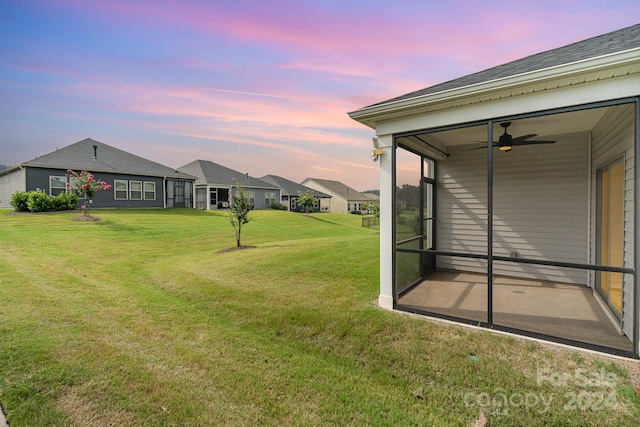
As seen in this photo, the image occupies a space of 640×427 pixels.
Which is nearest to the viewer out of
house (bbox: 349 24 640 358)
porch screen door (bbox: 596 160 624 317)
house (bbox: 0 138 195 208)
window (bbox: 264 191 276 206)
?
house (bbox: 349 24 640 358)

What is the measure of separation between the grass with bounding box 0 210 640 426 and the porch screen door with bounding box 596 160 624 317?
5.86 feet

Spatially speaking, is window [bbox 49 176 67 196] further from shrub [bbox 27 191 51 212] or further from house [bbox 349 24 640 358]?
house [bbox 349 24 640 358]

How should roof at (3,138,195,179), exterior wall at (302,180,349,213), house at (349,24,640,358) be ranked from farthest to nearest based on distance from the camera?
exterior wall at (302,180,349,213), roof at (3,138,195,179), house at (349,24,640,358)

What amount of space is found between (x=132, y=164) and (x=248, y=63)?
53.9 ft

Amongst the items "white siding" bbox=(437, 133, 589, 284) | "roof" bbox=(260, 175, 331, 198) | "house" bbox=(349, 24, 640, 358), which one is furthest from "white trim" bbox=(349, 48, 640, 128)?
"roof" bbox=(260, 175, 331, 198)

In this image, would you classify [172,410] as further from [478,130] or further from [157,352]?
[478,130]

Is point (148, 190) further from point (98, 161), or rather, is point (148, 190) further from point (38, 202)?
point (38, 202)

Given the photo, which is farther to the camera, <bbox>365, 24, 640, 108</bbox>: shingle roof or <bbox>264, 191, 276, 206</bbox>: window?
<bbox>264, 191, 276, 206</bbox>: window

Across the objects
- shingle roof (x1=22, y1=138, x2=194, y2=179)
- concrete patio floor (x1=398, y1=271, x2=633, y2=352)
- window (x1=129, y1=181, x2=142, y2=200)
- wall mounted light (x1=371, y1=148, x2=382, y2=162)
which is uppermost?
shingle roof (x1=22, y1=138, x2=194, y2=179)

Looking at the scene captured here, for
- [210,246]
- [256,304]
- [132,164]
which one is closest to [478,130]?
[256,304]

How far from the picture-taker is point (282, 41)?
838cm

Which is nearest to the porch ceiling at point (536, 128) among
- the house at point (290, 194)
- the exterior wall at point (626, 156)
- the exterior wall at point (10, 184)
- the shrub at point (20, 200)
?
the exterior wall at point (626, 156)

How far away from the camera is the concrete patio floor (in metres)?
3.68

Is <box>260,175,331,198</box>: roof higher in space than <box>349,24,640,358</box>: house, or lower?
higher
